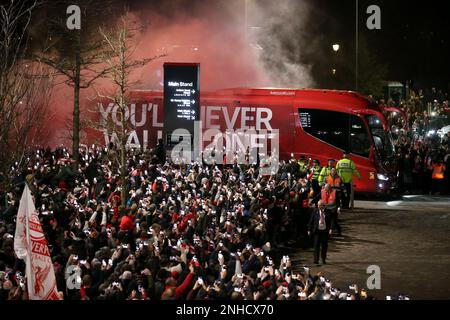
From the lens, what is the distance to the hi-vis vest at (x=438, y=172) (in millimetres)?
22242

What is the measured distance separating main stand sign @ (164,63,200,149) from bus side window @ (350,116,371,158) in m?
5.05

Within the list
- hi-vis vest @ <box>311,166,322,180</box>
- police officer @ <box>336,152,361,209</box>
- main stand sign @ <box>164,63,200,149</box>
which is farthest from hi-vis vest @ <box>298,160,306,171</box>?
main stand sign @ <box>164,63,200,149</box>

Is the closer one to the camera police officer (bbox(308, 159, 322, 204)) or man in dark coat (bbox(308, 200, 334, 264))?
man in dark coat (bbox(308, 200, 334, 264))

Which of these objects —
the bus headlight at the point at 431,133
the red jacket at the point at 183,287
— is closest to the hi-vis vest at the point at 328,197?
the red jacket at the point at 183,287

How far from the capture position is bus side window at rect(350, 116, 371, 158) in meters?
22.2

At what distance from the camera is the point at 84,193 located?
16078 millimetres

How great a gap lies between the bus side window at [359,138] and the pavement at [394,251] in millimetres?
2313

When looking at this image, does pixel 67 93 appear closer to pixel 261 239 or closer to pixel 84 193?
pixel 84 193

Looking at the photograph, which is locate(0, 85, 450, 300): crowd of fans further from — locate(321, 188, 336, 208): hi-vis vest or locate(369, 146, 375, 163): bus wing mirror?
locate(369, 146, 375, 163): bus wing mirror

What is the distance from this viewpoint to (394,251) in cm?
1474

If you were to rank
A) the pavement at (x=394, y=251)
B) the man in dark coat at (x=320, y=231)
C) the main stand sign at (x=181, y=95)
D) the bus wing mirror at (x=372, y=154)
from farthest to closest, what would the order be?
the bus wing mirror at (x=372, y=154), the main stand sign at (x=181, y=95), the man in dark coat at (x=320, y=231), the pavement at (x=394, y=251)

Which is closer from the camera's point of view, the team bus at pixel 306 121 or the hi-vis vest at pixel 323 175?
the hi-vis vest at pixel 323 175

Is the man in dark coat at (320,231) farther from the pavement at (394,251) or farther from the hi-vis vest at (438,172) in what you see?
the hi-vis vest at (438,172)
